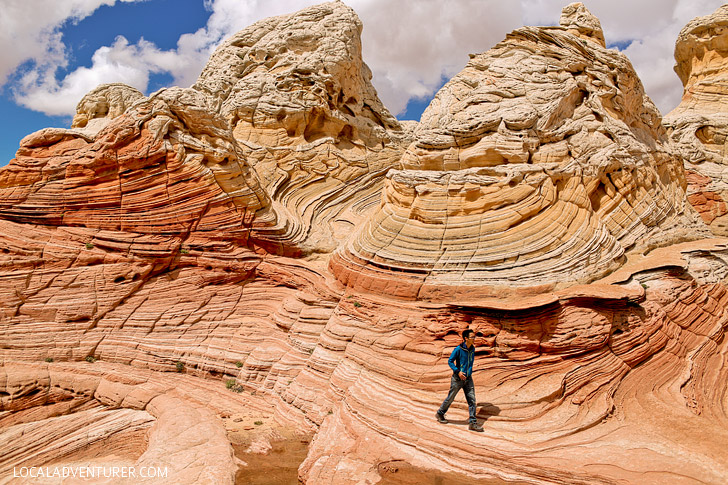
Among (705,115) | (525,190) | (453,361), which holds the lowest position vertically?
(453,361)

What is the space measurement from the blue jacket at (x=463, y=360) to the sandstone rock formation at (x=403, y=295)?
32.3 inches

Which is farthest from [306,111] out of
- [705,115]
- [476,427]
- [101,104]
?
[705,115]

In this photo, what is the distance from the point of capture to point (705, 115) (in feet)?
72.8

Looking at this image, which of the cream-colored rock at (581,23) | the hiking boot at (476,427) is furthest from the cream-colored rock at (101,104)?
the hiking boot at (476,427)

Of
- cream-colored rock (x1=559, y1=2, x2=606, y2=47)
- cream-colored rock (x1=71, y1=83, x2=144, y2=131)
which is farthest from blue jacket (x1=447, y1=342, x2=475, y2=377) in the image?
cream-colored rock (x1=71, y1=83, x2=144, y2=131)

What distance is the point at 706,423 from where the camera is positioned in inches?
284

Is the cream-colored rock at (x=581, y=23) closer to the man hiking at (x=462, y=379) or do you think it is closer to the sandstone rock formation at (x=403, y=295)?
the sandstone rock formation at (x=403, y=295)

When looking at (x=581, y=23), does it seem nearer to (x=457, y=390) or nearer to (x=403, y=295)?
(x=403, y=295)

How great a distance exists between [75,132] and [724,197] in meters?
22.9

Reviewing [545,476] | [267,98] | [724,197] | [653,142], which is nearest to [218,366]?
[545,476]

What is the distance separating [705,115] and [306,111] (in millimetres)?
19102

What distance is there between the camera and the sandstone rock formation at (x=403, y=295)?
746cm

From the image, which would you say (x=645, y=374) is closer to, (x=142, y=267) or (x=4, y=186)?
(x=142, y=267)

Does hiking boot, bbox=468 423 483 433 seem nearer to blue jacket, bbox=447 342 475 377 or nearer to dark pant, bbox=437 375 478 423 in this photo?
dark pant, bbox=437 375 478 423
